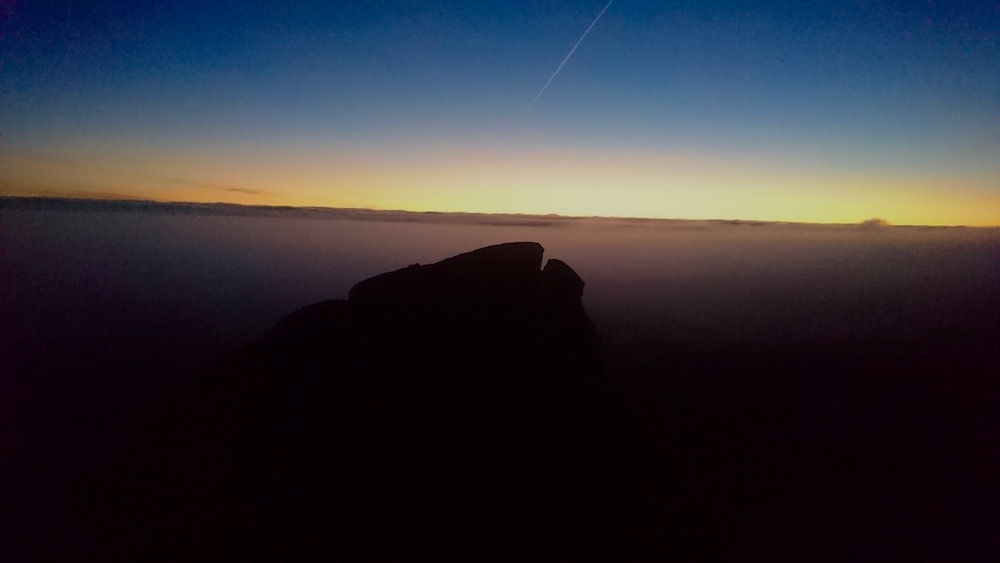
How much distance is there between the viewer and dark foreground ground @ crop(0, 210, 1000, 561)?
10.9 m

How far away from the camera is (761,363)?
26.4 metres

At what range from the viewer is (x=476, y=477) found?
11914mm

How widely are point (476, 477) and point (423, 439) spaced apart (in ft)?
5.91

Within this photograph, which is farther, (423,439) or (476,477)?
(423,439)

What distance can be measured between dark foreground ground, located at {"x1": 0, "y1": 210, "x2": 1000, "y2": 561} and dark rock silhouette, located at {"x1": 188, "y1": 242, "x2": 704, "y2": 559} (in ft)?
0.18

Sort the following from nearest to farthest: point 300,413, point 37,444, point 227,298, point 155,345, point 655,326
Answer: point 300,413 < point 37,444 < point 155,345 < point 655,326 < point 227,298

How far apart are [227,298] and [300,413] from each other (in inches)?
1150

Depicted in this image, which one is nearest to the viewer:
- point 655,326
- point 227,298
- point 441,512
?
point 441,512

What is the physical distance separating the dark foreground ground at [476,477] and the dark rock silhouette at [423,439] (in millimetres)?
55

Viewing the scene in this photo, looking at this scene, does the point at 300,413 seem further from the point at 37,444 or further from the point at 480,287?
the point at 37,444

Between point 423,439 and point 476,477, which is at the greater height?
point 423,439

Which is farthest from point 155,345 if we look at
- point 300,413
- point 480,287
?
point 480,287

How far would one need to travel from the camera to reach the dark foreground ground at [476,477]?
10.9m

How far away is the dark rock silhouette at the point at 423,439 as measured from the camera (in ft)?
35.5
